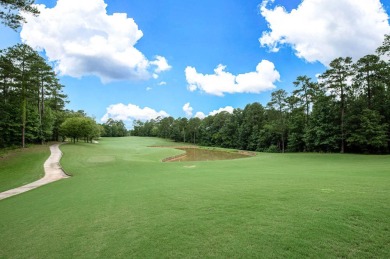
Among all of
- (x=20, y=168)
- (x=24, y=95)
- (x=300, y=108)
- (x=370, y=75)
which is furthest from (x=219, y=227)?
(x=300, y=108)

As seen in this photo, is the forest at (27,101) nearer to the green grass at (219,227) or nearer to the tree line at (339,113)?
the green grass at (219,227)

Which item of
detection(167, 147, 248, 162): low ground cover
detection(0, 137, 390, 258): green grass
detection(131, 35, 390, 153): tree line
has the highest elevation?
detection(131, 35, 390, 153): tree line

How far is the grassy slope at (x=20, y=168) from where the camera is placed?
54.7 feet

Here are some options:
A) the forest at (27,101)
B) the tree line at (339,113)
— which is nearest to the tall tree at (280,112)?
the tree line at (339,113)

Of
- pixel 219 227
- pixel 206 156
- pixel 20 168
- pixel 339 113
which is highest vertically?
pixel 339 113

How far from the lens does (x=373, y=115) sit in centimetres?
2753

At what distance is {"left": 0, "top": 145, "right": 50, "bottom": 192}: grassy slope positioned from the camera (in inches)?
657

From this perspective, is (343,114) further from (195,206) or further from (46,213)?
(46,213)

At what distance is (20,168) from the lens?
21.5 metres

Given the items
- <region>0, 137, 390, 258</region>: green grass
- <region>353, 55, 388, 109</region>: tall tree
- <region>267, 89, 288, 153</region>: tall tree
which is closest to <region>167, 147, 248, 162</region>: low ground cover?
<region>267, 89, 288, 153</region>: tall tree

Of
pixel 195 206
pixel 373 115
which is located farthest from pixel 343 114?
pixel 195 206

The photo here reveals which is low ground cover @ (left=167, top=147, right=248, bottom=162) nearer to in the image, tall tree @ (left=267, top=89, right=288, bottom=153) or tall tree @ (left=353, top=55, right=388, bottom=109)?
tall tree @ (left=267, top=89, right=288, bottom=153)

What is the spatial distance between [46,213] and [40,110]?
41771 millimetres

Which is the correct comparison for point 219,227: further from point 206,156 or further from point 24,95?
point 206,156
